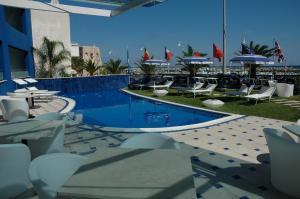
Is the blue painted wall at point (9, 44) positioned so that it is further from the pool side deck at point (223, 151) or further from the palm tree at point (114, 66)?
the pool side deck at point (223, 151)

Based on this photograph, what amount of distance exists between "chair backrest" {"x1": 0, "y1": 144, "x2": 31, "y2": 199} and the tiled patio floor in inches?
36.3

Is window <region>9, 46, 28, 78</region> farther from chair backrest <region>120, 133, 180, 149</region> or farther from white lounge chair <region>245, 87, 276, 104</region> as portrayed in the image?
chair backrest <region>120, 133, 180, 149</region>

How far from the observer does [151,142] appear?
334 cm

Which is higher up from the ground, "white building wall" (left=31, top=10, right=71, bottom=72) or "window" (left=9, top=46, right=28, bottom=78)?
"white building wall" (left=31, top=10, right=71, bottom=72)

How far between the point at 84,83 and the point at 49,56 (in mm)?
3362

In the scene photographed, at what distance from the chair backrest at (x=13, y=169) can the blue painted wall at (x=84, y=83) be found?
14223mm

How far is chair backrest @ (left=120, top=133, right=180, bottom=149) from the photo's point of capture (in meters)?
3.27

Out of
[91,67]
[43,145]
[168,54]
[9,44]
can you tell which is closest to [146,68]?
[168,54]

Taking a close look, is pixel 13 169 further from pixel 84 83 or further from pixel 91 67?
pixel 91 67

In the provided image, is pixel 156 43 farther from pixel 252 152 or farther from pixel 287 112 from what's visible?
pixel 252 152

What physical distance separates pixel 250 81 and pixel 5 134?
15.0 meters

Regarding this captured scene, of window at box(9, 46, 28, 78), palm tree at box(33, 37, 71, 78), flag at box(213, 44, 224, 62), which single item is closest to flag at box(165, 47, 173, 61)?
flag at box(213, 44, 224, 62)

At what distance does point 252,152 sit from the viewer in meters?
5.02

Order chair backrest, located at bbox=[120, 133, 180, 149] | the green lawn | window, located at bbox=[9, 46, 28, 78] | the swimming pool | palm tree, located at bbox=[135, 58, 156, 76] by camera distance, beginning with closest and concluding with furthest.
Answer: chair backrest, located at bbox=[120, 133, 180, 149] < the green lawn < the swimming pool < window, located at bbox=[9, 46, 28, 78] < palm tree, located at bbox=[135, 58, 156, 76]
